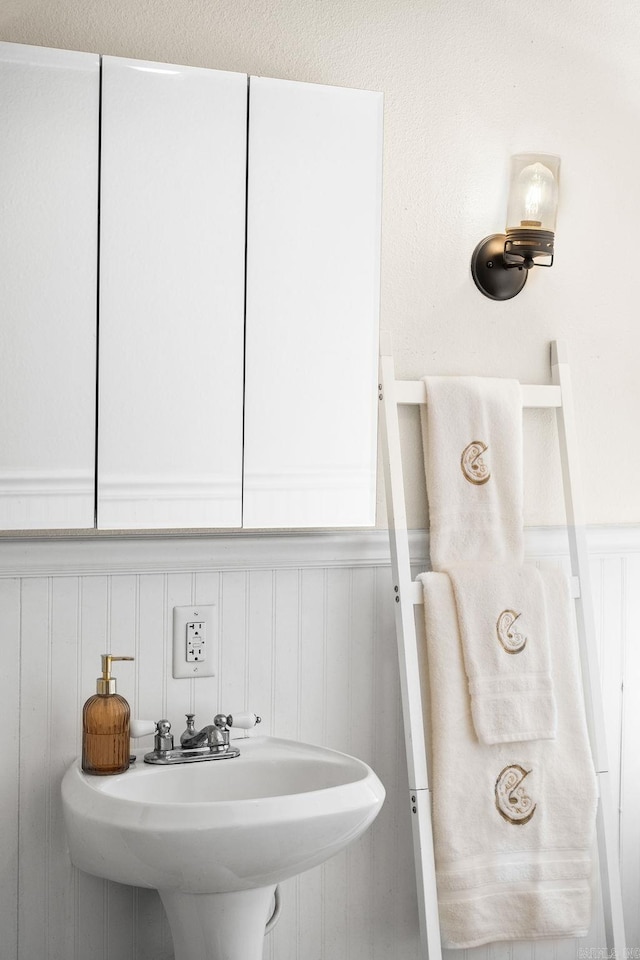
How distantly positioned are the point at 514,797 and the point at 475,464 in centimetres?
58

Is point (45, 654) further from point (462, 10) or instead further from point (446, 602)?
point (462, 10)

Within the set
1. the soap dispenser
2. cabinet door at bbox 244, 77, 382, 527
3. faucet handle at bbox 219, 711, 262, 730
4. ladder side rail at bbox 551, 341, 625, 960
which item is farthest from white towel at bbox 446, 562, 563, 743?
the soap dispenser

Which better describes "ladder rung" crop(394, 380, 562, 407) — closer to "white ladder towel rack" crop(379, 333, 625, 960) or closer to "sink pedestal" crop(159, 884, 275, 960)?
"white ladder towel rack" crop(379, 333, 625, 960)

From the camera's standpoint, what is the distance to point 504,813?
1.71 m

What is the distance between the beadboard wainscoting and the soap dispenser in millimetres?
81

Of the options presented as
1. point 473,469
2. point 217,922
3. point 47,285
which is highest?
point 47,285

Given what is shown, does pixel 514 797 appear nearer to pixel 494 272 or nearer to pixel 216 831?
pixel 216 831

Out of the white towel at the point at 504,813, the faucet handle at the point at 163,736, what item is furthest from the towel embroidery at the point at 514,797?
the faucet handle at the point at 163,736

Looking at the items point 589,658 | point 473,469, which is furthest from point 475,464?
point 589,658

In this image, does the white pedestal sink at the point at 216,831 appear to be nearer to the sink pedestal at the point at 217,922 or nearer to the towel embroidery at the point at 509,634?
the sink pedestal at the point at 217,922

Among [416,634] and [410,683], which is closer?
[410,683]

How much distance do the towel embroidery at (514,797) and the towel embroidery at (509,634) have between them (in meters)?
0.20

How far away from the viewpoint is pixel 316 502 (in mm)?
1707

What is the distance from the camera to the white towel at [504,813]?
1670mm
